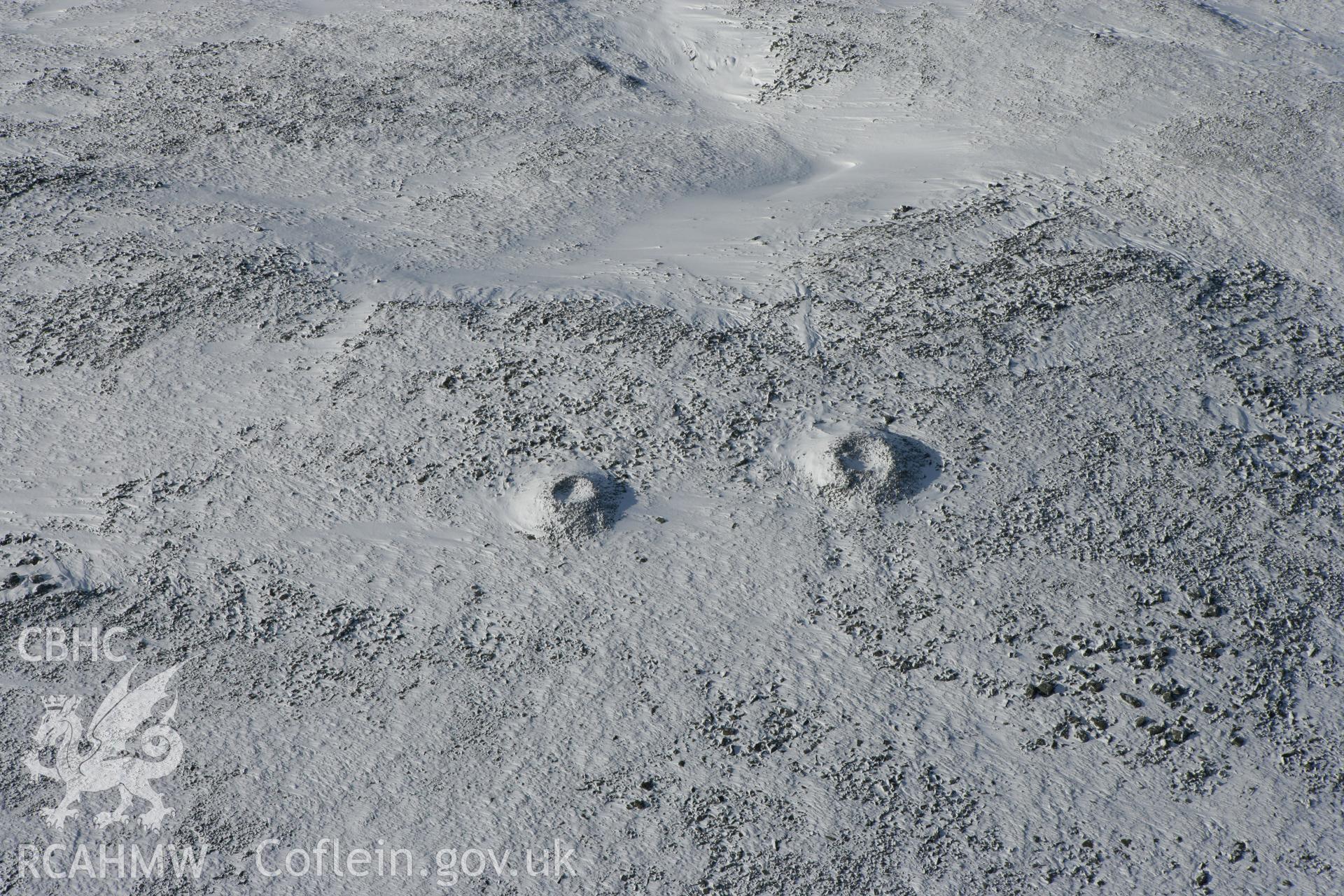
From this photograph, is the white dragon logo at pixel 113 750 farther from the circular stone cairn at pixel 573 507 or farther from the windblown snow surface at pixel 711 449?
the circular stone cairn at pixel 573 507

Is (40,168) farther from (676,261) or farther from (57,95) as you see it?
(676,261)

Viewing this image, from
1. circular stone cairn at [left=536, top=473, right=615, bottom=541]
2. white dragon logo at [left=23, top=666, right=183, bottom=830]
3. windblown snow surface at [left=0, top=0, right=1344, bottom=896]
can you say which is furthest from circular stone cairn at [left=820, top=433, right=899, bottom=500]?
white dragon logo at [left=23, top=666, right=183, bottom=830]

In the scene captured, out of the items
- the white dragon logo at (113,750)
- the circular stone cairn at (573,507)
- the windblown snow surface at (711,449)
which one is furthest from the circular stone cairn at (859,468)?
the white dragon logo at (113,750)

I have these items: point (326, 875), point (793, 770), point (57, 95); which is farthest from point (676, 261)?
point (57, 95)

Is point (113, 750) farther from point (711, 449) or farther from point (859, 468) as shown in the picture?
point (859, 468)

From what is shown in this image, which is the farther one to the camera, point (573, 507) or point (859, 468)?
point (859, 468)

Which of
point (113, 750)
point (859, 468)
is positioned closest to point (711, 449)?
point (859, 468)
